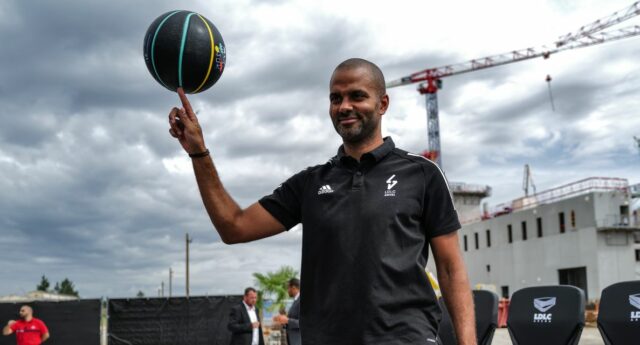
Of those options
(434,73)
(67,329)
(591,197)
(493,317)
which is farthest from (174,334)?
(434,73)

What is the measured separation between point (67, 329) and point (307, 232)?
18.0 meters

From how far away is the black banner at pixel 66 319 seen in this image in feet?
61.8

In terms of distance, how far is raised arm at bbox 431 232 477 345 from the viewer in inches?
107

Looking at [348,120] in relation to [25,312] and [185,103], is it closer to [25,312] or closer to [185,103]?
[185,103]

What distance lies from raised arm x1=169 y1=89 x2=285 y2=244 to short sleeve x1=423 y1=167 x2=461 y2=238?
67 cm

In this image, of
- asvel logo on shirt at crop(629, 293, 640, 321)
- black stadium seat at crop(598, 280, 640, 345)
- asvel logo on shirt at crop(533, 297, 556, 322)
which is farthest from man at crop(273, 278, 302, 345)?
asvel logo on shirt at crop(629, 293, 640, 321)

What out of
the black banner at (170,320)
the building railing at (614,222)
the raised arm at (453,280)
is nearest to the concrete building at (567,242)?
the building railing at (614,222)

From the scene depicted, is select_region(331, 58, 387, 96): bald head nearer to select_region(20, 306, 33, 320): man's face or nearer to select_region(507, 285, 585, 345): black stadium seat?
select_region(507, 285, 585, 345): black stadium seat

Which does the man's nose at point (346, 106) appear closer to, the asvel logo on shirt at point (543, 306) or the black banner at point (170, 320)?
the asvel logo on shirt at point (543, 306)

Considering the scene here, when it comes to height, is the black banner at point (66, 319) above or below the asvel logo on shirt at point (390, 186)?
below

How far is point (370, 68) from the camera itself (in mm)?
2805

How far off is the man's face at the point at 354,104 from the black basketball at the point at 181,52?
71 cm

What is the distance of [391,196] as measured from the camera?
2.65 meters

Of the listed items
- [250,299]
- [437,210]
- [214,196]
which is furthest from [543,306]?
[250,299]
